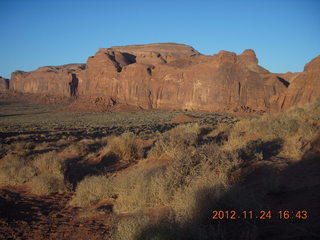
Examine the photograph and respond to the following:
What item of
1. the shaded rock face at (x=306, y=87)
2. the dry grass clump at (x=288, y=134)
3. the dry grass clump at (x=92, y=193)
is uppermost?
the shaded rock face at (x=306, y=87)

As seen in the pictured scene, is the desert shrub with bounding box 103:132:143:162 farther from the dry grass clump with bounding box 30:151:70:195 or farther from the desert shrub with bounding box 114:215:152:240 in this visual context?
the desert shrub with bounding box 114:215:152:240

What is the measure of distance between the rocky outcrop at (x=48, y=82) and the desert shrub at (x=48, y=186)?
3508 inches

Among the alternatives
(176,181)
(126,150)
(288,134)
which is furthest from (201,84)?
(176,181)

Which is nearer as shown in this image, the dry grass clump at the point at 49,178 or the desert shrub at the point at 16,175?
the dry grass clump at the point at 49,178

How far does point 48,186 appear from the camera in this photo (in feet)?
26.0

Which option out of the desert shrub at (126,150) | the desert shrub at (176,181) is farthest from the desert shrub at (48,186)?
the desert shrub at (126,150)

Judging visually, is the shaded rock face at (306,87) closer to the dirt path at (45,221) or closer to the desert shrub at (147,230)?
the dirt path at (45,221)

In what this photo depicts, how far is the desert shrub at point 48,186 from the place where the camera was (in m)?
7.87

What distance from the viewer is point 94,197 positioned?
22.6ft

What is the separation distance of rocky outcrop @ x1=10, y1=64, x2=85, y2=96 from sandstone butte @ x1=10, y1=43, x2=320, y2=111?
42.3 feet

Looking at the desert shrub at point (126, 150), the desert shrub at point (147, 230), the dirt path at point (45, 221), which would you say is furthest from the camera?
the desert shrub at point (126, 150)

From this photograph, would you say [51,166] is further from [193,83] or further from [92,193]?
[193,83]

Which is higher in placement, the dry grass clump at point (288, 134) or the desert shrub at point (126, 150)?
the dry grass clump at point (288, 134)

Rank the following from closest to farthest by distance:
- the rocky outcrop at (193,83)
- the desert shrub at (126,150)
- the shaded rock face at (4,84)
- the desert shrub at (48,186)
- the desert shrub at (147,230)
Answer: the desert shrub at (147,230) → the desert shrub at (48,186) → the desert shrub at (126,150) → the rocky outcrop at (193,83) → the shaded rock face at (4,84)
